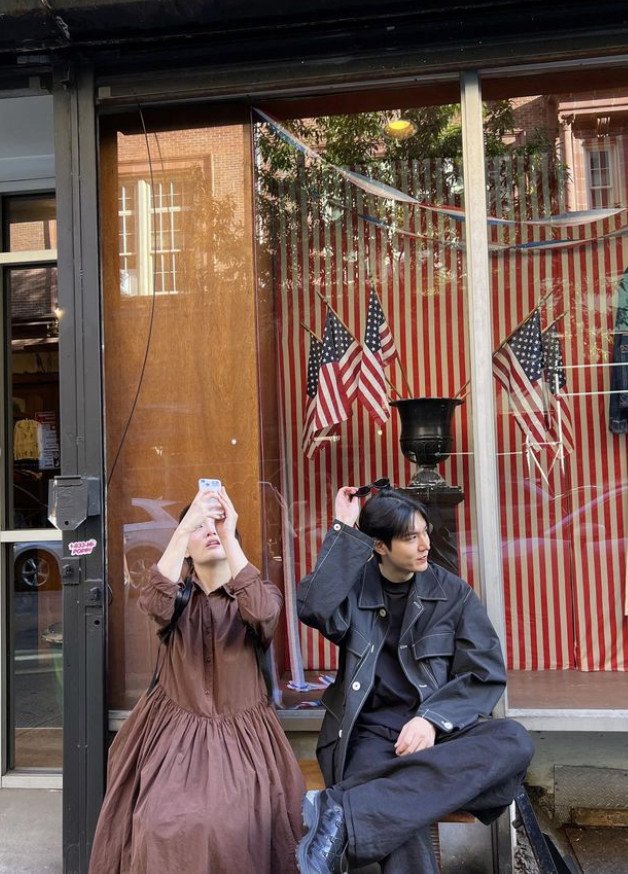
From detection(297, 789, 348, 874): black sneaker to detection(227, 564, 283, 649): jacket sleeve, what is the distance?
54cm

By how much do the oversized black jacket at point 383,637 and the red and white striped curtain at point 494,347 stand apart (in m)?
1.81

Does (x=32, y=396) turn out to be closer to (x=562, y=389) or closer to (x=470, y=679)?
(x=470, y=679)

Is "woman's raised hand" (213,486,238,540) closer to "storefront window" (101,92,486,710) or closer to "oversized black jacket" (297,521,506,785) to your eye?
"oversized black jacket" (297,521,506,785)

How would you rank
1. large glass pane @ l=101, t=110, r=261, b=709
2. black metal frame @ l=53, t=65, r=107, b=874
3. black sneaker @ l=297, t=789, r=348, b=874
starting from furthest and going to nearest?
1. large glass pane @ l=101, t=110, r=261, b=709
2. black metal frame @ l=53, t=65, r=107, b=874
3. black sneaker @ l=297, t=789, r=348, b=874

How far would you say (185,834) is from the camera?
2.26 meters

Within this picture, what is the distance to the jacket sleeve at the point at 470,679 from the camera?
2.40 meters

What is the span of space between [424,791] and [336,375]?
2.71 m

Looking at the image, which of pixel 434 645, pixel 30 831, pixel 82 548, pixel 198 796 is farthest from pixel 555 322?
pixel 30 831

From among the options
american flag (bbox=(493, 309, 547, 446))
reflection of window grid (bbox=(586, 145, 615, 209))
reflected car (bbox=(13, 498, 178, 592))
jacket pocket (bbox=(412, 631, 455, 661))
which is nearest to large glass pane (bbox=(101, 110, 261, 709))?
Result: reflected car (bbox=(13, 498, 178, 592))

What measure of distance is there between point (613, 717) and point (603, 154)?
321 cm

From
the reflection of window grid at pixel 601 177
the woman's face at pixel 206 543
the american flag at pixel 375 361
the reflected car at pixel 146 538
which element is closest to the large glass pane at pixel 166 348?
the reflected car at pixel 146 538

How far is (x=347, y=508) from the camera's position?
267cm

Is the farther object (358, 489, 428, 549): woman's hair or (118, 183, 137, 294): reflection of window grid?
(118, 183, 137, 294): reflection of window grid

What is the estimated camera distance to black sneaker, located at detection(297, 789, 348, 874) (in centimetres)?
A: 207
